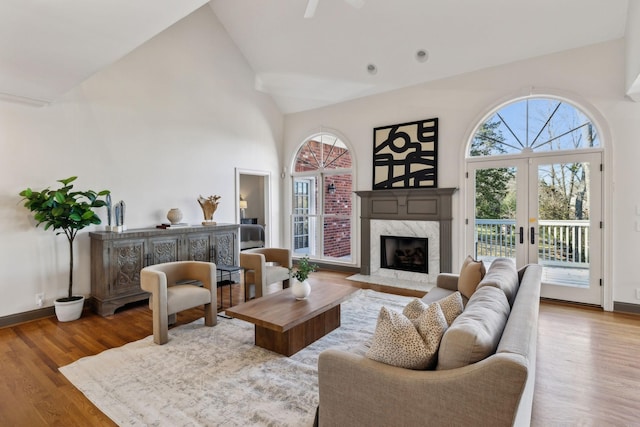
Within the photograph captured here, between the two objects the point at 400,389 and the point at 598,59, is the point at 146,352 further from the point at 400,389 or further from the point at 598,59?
the point at 598,59

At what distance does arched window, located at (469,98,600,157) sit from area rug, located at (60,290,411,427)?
11.7ft

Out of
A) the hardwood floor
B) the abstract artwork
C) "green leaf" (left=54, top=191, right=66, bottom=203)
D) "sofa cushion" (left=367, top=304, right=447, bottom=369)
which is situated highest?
the abstract artwork

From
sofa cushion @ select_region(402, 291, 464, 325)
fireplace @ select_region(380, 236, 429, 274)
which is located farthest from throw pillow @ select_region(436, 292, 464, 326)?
fireplace @ select_region(380, 236, 429, 274)

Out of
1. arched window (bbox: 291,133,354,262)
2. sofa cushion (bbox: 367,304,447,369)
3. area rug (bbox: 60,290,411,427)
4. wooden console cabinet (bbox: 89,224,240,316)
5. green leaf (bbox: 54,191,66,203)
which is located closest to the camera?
sofa cushion (bbox: 367,304,447,369)

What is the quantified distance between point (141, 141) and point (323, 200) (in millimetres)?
3587

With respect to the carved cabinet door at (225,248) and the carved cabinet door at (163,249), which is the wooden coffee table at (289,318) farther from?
the carved cabinet door at (225,248)

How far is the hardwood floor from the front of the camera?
2.17 m

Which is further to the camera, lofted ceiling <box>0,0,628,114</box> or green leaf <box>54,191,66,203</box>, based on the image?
green leaf <box>54,191,66,203</box>

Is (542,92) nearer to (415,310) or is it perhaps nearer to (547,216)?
(547,216)

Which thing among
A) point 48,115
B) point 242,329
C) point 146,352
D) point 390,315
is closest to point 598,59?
point 390,315

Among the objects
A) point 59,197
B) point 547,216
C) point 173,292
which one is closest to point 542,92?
point 547,216

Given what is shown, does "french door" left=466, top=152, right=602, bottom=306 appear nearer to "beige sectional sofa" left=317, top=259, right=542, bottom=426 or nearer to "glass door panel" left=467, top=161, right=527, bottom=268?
"glass door panel" left=467, top=161, right=527, bottom=268

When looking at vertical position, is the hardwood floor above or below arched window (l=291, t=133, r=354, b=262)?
below

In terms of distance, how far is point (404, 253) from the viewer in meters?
5.97
